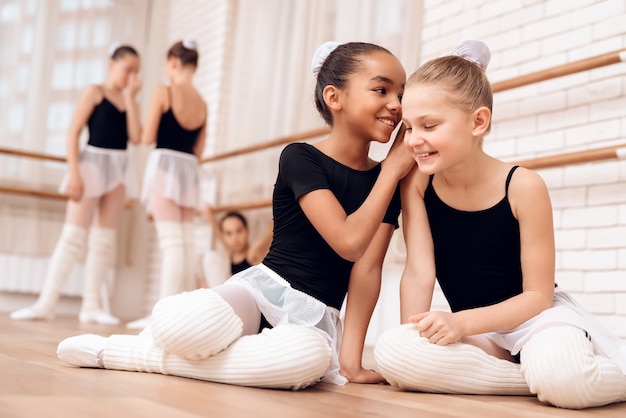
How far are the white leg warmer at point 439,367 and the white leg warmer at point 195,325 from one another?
0.91ft

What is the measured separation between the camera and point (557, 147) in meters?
2.35

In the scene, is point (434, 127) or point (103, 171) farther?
point (103, 171)

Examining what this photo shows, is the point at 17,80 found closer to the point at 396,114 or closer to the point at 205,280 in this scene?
the point at 205,280

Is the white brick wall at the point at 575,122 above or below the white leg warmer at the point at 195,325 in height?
above

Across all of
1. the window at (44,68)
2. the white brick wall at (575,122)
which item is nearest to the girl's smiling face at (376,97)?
the white brick wall at (575,122)

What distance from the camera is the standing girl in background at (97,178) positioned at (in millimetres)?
3309

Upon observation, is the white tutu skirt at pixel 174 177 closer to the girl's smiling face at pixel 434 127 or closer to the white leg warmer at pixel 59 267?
the white leg warmer at pixel 59 267

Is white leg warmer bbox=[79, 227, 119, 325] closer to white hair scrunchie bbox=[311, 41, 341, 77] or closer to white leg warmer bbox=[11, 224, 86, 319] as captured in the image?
white leg warmer bbox=[11, 224, 86, 319]

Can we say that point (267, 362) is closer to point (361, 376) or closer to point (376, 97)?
point (361, 376)

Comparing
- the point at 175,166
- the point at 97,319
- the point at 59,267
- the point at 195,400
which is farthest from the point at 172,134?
the point at 195,400

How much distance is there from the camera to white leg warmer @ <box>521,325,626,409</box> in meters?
1.22

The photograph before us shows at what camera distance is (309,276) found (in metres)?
1.44

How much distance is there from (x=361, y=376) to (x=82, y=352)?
0.53 meters

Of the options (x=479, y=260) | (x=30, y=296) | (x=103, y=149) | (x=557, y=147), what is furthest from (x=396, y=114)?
(x=30, y=296)
